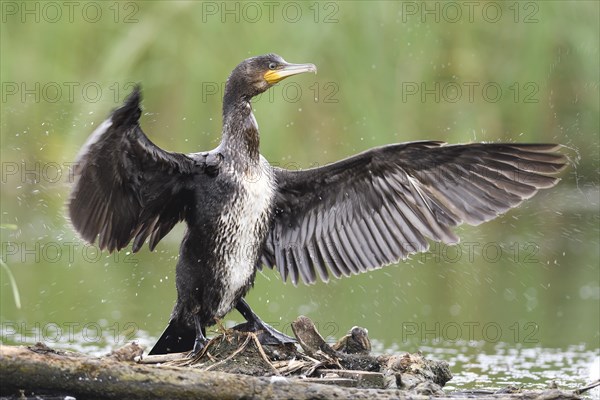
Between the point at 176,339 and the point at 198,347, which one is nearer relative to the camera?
the point at 198,347

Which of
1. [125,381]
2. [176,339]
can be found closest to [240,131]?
[176,339]

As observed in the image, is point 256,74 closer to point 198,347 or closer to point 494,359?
point 198,347

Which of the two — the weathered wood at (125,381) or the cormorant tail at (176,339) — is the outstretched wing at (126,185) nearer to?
the cormorant tail at (176,339)

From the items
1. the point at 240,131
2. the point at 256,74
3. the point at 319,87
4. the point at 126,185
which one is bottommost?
the point at 126,185

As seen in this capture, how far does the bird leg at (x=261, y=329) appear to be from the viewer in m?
6.51

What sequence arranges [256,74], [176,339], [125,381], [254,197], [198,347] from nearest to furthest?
1. [125,381]
2. [198,347]
3. [254,197]
4. [176,339]
5. [256,74]

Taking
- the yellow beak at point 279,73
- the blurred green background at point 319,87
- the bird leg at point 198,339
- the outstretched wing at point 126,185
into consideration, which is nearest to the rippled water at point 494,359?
the bird leg at point 198,339

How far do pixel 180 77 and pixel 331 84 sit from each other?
183 cm

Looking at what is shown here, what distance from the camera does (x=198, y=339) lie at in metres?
6.43

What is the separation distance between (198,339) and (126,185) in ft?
3.11

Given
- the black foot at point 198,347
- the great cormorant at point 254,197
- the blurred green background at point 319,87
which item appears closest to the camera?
the black foot at point 198,347

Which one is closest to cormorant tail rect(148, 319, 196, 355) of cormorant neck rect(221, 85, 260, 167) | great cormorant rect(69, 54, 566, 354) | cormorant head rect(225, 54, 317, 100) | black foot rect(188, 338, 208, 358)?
great cormorant rect(69, 54, 566, 354)

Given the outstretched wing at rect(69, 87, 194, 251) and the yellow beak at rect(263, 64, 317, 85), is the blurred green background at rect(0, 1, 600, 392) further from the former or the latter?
the outstretched wing at rect(69, 87, 194, 251)

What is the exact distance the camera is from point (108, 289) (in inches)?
416
